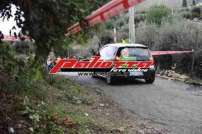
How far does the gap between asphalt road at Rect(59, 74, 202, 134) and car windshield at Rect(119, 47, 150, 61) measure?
3.07 feet

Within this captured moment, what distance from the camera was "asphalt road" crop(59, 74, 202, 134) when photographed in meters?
10.7

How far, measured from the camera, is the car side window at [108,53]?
18872 mm

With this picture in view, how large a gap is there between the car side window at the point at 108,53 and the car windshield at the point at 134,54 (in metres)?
0.38

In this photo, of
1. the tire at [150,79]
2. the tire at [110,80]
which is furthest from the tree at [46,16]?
the tire at [150,79]

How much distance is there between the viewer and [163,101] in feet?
45.4

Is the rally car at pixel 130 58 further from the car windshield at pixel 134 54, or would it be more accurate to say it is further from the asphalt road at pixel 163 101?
the asphalt road at pixel 163 101

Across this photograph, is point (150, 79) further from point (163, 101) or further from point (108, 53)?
point (163, 101)

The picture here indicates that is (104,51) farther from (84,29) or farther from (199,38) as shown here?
(84,29)

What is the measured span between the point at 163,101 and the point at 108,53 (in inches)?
231

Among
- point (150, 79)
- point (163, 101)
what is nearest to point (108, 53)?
point (150, 79)

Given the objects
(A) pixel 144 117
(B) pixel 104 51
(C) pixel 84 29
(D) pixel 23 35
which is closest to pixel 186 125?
(A) pixel 144 117

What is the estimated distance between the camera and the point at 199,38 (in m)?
20.7

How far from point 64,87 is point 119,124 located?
4.30 meters

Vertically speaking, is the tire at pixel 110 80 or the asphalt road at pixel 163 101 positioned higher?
the tire at pixel 110 80
